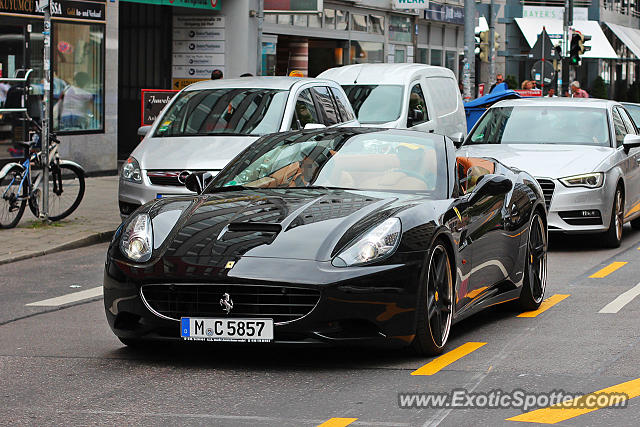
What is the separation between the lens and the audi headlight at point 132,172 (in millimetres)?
13953

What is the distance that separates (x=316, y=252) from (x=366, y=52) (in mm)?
29089

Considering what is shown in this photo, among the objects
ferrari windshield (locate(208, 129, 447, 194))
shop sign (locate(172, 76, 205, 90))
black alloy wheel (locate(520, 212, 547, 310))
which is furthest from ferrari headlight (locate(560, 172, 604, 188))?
shop sign (locate(172, 76, 205, 90))

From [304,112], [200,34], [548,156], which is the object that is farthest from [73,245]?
[200,34]

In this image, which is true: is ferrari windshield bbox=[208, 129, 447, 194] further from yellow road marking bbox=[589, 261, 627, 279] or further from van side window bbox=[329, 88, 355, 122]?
van side window bbox=[329, 88, 355, 122]

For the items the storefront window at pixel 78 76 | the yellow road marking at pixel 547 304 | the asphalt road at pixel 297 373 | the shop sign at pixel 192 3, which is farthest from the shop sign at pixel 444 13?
the asphalt road at pixel 297 373

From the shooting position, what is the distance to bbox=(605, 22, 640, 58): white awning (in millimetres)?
65188

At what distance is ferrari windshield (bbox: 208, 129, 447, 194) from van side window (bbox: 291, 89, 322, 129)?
6.23m

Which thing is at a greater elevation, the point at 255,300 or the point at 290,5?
the point at 290,5

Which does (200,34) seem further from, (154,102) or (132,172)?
(132,172)

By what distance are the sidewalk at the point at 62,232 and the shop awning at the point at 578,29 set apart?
44.2 m

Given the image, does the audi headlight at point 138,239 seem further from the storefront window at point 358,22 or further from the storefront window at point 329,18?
the storefront window at point 358,22

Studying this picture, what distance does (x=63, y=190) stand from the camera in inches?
620

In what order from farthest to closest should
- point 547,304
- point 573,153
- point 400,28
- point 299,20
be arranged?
point 400,28
point 299,20
point 573,153
point 547,304

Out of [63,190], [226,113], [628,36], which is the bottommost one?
[63,190]
